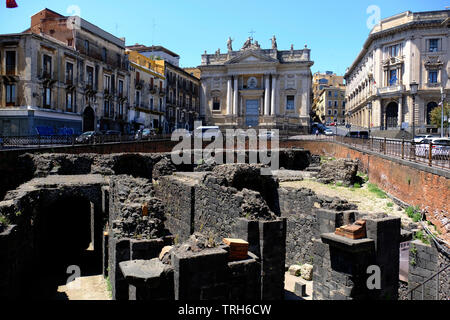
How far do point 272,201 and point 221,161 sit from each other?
31.4ft

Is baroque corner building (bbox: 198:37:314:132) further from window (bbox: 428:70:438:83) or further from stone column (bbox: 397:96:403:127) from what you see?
window (bbox: 428:70:438:83)

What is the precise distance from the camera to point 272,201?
46.9 feet

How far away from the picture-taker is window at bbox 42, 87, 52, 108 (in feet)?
102

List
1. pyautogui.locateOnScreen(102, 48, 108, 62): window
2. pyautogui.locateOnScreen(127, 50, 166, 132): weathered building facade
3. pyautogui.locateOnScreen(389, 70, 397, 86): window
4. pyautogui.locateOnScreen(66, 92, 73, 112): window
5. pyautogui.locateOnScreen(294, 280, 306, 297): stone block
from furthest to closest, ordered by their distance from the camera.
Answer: pyautogui.locateOnScreen(389, 70, 397, 86): window, pyautogui.locateOnScreen(127, 50, 166, 132): weathered building facade, pyautogui.locateOnScreen(102, 48, 108, 62): window, pyautogui.locateOnScreen(66, 92, 73, 112): window, pyautogui.locateOnScreen(294, 280, 306, 297): stone block

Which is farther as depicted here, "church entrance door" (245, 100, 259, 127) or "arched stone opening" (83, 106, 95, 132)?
"church entrance door" (245, 100, 259, 127)

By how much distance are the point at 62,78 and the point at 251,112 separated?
27615 mm

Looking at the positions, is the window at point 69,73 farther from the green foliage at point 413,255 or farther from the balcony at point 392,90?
the balcony at point 392,90

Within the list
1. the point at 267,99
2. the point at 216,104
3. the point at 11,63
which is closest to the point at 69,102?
the point at 11,63

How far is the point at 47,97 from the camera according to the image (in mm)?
31594

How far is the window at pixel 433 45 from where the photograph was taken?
152 ft

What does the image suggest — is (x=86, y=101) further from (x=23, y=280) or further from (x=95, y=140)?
(x=23, y=280)

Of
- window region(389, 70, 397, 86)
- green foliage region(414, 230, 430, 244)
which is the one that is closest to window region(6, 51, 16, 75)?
green foliage region(414, 230, 430, 244)

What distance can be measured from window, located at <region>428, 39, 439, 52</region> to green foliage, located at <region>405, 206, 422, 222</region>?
41770mm
